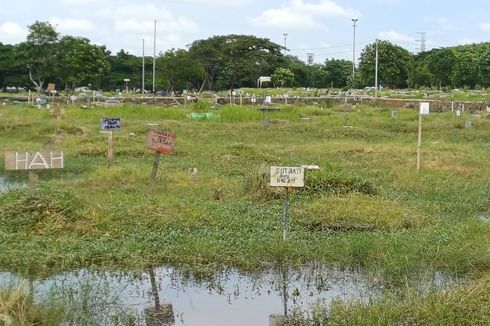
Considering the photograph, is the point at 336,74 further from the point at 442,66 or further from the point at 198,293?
the point at 198,293

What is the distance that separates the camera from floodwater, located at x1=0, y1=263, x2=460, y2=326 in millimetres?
5566

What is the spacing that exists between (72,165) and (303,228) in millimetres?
7390

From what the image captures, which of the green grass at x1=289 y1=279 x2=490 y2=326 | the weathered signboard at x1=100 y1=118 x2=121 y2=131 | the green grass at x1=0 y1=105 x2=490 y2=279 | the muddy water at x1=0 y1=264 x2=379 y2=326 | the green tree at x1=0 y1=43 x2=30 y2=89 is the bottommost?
the muddy water at x1=0 y1=264 x2=379 y2=326

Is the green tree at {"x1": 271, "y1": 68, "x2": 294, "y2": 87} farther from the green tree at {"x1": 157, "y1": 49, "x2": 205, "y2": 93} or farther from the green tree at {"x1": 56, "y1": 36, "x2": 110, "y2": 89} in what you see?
the green tree at {"x1": 56, "y1": 36, "x2": 110, "y2": 89}

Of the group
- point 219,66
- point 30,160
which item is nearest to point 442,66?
point 219,66

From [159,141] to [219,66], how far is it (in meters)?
54.7

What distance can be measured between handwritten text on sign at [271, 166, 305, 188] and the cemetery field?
0.67 meters

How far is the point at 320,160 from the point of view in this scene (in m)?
15.4

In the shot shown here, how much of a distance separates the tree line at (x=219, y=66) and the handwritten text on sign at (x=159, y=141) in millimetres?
37752

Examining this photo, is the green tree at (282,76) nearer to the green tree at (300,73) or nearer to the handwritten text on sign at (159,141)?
the green tree at (300,73)

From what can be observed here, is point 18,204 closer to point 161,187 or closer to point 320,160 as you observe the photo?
point 161,187

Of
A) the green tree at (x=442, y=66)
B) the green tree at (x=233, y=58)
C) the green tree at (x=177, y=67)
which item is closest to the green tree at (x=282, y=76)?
the green tree at (x=233, y=58)

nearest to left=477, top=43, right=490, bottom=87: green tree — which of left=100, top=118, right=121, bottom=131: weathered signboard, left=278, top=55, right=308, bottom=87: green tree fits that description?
left=278, top=55, right=308, bottom=87: green tree

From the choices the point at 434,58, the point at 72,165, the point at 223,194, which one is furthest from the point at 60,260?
the point at 434,58
